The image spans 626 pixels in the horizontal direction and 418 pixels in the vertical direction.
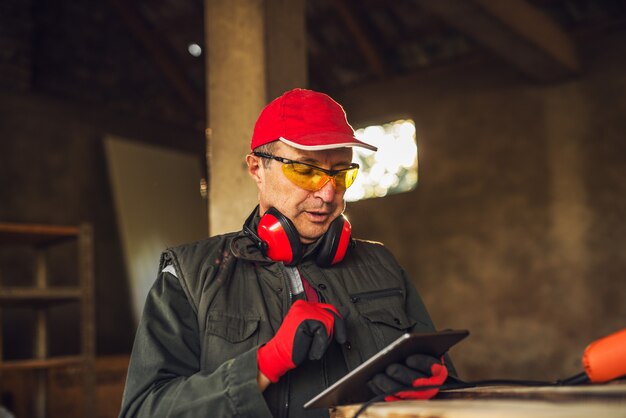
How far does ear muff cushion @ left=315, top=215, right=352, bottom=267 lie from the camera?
1.84 meters

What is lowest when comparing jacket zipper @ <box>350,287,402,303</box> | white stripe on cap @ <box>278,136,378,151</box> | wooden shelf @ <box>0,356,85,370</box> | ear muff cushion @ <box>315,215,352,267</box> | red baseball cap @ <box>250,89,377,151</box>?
wooden shelf @ <box>0,356,85,370</box>

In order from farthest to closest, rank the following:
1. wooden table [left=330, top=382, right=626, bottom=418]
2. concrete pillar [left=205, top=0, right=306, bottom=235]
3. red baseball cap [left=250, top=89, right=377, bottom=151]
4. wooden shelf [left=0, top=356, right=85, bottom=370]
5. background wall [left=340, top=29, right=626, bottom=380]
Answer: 1. background wall [left=340, top=29, right=626, bottom=380]
2. wooden shelf [left=0, top=356, right=85, bottom=370]
3. concrete pillar [left=205, top=0, right=306, bottom=235]
4. red baseball cap [left=250, top=89, right=377, bottom=151]
5. wooden table [left=330, top=382, right=626, bottom=418]

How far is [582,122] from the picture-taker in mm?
7469

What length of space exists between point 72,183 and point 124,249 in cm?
108

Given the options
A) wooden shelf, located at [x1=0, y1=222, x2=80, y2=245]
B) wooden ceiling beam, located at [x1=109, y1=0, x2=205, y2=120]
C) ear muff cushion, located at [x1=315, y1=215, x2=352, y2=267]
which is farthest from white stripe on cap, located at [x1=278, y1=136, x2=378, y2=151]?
wooden ceiling beam, located at [x1=109, y1=0, x2=205, y2=120]

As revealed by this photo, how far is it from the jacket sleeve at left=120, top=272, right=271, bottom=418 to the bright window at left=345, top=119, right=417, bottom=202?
23.4 feet

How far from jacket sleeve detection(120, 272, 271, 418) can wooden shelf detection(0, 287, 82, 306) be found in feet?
11.5

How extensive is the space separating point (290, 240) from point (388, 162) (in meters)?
7.36

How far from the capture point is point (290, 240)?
1787 millimetres

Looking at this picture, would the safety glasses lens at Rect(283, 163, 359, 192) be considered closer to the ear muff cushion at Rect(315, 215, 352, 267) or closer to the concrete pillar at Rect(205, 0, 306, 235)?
the ear muff cushion at Rect(315, 215, 352, 267)

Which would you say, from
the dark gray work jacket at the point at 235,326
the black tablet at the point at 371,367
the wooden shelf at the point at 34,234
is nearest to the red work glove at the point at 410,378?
the black tablet at the point at 371,367

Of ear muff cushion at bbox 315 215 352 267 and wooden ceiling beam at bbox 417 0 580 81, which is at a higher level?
wooden ceiling beam at bbox 417 0 580 81

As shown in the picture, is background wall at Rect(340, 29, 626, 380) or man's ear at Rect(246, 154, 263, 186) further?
background wall at Rect(340, 29, 626, 380)

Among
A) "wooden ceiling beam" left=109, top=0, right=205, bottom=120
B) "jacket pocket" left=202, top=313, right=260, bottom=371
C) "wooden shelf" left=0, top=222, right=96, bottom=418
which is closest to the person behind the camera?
"jacket pocket" left=202, top=313, right=260, bottom=371
